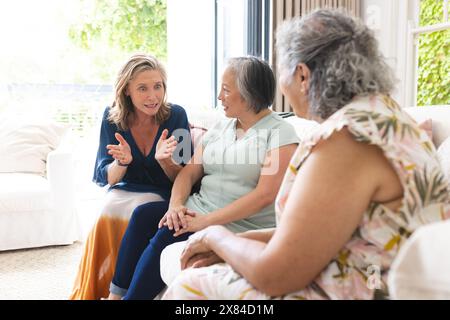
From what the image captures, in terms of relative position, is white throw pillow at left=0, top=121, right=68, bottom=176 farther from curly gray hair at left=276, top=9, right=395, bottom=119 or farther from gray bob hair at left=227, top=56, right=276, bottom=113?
curly gray hair at left=276, top=9, right=395, bottom=119

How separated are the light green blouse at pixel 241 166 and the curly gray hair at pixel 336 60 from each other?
67 centimetres

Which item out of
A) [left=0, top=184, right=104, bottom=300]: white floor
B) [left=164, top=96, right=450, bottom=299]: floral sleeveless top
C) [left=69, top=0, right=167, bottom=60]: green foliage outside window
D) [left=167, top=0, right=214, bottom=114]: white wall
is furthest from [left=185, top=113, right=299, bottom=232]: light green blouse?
[left=69, top=0, right=167, bottom=60]: green foliage outside window

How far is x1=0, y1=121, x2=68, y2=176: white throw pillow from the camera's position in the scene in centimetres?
334

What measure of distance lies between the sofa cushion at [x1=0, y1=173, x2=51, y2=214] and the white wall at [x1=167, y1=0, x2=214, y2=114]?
1.62 metres

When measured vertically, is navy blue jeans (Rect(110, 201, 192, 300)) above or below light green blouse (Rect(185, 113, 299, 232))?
below

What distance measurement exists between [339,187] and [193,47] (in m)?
3.64

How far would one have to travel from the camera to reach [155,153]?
7.01ft

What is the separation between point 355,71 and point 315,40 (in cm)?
12

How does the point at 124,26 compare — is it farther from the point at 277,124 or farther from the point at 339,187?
the point at 339,187

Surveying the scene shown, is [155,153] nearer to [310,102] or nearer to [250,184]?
[250,184]

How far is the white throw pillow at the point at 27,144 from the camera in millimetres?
3338

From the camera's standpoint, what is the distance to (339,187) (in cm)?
92

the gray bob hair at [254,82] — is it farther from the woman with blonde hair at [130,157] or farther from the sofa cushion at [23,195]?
the sofa cushion at [23,195]
